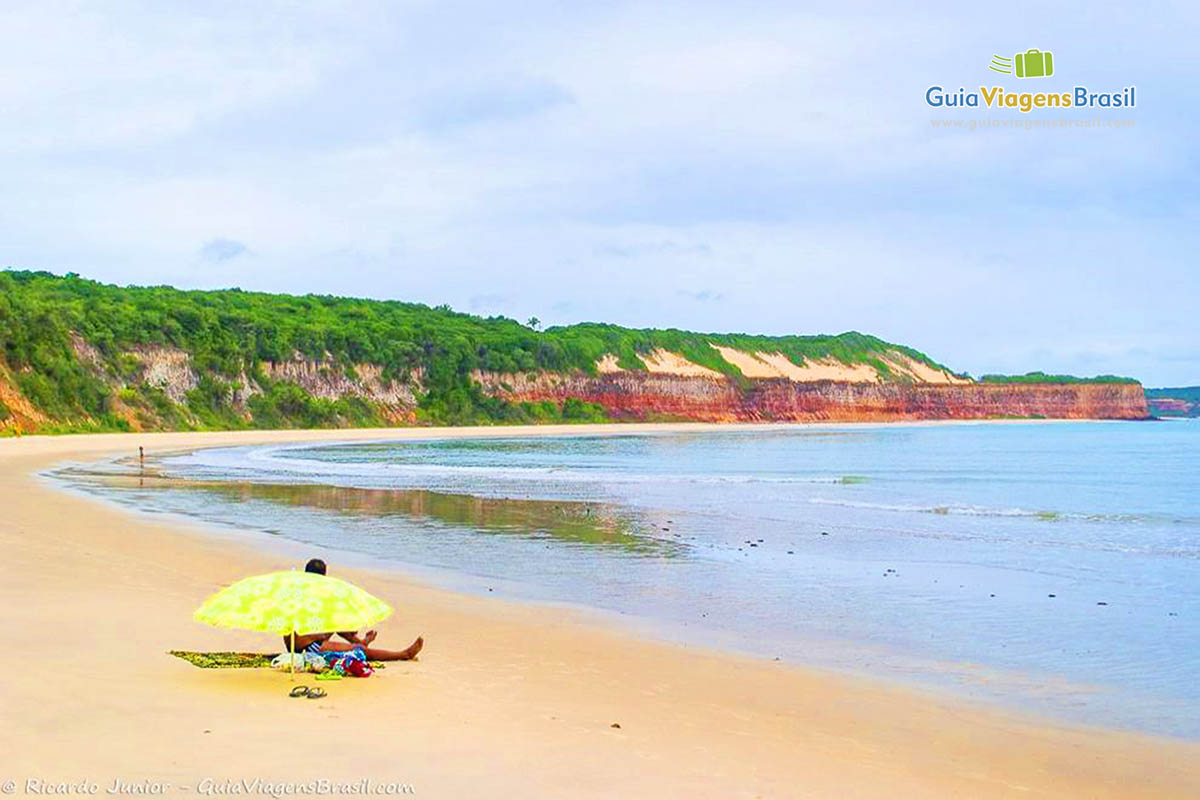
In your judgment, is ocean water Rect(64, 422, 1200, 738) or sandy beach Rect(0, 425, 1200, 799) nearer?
Answer: sandy beach Rect(0, 425, 1200, 799)

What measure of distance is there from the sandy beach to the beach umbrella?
45 cm

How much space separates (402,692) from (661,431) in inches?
3587

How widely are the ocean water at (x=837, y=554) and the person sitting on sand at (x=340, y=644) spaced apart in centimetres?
312

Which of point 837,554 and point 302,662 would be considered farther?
point 837,554

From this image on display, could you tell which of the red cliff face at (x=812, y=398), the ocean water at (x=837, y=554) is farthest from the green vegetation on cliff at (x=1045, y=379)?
the ocean water at (x=837, y=554)

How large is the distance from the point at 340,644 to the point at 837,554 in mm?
10248

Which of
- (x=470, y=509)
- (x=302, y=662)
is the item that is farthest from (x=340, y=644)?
(x=470, y=509)

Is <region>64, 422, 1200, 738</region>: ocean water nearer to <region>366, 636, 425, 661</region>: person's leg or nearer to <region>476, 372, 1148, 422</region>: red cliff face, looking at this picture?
<region>366, 636, 425, 661</region>: person's leg

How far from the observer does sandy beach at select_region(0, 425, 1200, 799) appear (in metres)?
6.03

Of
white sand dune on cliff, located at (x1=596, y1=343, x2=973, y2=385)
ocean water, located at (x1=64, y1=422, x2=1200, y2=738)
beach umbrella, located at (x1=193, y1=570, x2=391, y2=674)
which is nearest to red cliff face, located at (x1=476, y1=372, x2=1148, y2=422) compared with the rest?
white sand dune on cliff, located at (x1=596, y1=343, x2=973, y2=385)

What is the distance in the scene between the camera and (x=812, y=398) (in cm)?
13475

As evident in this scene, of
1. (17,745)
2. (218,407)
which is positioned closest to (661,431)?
(218,407)

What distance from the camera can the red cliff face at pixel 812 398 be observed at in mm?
111250

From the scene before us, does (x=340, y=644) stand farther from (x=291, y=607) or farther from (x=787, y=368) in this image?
(x=787, y=368)
